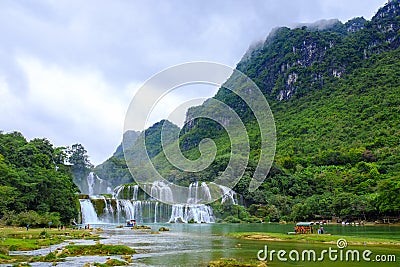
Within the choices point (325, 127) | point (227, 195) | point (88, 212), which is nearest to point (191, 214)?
point (227, 195)

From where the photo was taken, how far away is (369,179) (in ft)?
167

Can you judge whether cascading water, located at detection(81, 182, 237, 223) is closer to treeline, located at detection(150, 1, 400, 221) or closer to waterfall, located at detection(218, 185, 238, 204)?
waterfall, located at detection(218, 185, 238, 204)

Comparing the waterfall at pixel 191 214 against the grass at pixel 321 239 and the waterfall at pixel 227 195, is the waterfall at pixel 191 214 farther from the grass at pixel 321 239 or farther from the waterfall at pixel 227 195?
the grass at pixel 321 239

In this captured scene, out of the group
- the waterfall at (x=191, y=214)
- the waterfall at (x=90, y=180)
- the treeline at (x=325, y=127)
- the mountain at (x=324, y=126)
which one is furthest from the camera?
the waterfall at (x=90, y=180)

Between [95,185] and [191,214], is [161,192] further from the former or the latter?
[95,185]

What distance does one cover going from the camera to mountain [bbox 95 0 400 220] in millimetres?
49562

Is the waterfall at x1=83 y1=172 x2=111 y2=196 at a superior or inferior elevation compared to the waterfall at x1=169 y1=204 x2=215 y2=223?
superior

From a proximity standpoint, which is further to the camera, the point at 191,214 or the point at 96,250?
the point at 191,214

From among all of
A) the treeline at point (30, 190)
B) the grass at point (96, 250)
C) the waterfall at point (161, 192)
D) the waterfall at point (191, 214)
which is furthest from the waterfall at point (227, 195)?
the grass at point (96, 250)

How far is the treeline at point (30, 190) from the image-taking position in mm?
31359

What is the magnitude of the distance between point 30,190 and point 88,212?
12.6 metres

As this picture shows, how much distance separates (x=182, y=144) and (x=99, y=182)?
25.9 metres

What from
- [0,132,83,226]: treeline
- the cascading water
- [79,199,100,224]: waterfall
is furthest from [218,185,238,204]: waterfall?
[0,132,83,226]: treeline

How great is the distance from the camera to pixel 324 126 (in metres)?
80.7
